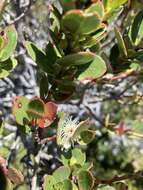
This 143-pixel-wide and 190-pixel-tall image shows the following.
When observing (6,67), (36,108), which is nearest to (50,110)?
(36,108)

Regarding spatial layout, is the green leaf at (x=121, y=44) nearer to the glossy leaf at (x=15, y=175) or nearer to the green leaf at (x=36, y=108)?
the green leaf at (x=36, y=108)

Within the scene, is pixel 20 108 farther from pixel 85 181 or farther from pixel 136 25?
pixel 136 25

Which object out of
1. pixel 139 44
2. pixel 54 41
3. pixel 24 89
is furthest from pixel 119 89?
pixel 54 41

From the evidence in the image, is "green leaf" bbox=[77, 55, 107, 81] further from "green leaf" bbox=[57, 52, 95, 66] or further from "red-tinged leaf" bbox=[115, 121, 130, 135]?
"red-tinged leaf" bbox=[115, 121, 130, 135]

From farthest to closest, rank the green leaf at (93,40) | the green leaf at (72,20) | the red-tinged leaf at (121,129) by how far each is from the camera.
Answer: the red-tinged leaf at (121,129)
the green leaf at (93,40)
the green leaf at (72,20)

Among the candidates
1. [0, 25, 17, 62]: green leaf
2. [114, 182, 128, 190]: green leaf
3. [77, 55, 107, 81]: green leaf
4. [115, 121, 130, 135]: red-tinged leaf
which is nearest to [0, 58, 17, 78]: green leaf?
[0, 25, 17, 62]: green leaf

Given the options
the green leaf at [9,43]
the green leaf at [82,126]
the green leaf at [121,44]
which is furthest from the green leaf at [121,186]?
the green leaf at [9,43]
